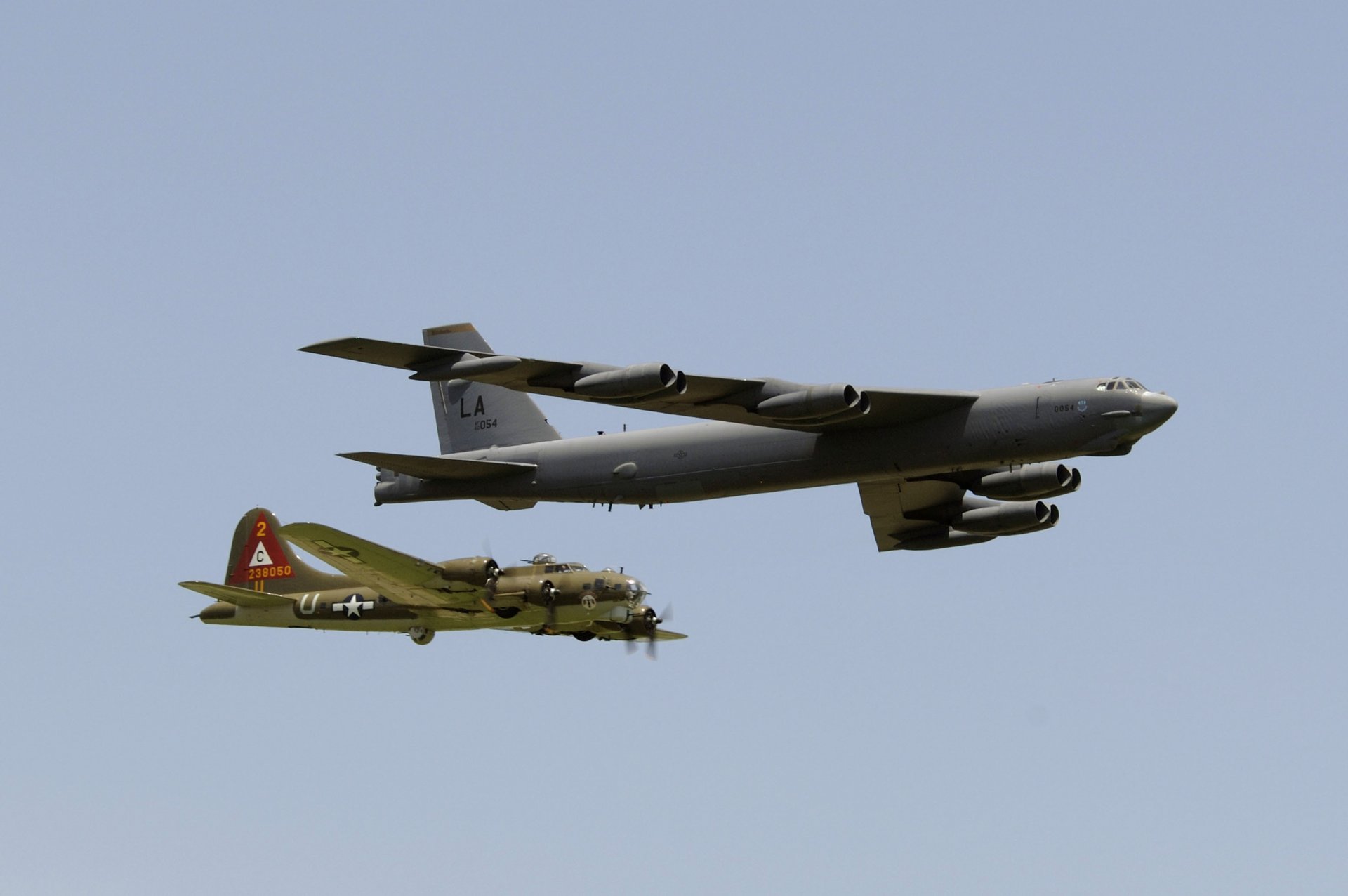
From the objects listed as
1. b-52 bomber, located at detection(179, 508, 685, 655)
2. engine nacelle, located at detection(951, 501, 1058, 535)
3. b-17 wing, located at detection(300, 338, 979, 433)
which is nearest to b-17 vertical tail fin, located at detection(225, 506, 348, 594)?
b-52 bomber, located at detection(179, 508, 685, 655)

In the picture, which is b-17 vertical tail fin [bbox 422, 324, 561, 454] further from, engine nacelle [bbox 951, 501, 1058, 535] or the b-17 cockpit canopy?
the b-17 cockpit canopy

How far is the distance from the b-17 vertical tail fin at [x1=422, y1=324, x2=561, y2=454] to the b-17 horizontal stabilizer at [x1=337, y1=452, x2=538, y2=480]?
78.2 inches

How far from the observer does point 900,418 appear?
4012 centimetres

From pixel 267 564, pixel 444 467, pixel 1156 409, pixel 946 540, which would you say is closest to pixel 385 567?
pixel 444 467

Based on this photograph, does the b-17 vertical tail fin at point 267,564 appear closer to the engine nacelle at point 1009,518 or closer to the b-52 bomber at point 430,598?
the b-52 bomber at point 430,598

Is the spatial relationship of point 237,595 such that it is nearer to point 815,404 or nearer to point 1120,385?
point 815,404

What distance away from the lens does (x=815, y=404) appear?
1497 inches

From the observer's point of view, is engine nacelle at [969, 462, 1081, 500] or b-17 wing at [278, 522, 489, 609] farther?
engine nacelle at [969, 462, 1081, 500]

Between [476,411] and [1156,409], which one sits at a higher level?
[476,411]

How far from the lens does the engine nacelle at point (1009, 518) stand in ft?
148

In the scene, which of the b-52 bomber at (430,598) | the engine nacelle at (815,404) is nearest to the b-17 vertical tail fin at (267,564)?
the b-52 bomber at (430,598)

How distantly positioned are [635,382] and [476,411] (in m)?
11.9

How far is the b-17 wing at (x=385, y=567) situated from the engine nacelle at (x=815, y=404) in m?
8.83

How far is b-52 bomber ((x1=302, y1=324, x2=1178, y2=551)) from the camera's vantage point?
3819 cm
